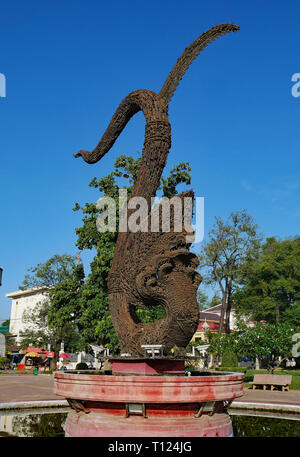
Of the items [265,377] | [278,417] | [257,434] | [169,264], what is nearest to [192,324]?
[169,264]

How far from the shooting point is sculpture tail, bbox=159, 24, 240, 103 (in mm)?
9508

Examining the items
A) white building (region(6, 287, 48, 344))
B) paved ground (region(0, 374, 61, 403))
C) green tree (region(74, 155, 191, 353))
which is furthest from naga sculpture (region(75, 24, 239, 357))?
white building (region(6, 287, 48, 344))

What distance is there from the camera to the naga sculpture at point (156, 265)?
767 cm

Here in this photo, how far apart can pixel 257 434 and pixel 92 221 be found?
17.8 meters

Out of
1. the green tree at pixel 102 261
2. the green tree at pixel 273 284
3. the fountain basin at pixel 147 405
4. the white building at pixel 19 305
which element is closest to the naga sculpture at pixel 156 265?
the fountain basin at pixel 147 405

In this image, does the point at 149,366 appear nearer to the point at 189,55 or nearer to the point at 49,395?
the point at 189,55

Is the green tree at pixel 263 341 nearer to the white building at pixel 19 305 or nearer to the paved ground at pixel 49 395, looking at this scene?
the paved ground at pixel 49 395

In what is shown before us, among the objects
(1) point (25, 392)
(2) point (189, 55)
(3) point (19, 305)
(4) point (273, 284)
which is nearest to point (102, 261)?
(1) point (25, 392)

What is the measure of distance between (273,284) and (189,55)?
32.2 m

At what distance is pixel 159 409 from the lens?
6289 millimetres

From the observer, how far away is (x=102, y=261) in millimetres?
21906

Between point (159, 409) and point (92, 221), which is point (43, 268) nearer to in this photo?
point (92, 221)

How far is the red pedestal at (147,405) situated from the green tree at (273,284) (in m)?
32.1

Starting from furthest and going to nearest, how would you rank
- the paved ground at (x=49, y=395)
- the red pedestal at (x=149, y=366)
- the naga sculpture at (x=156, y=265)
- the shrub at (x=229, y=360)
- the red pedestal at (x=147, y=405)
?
the shrub at (x=229, y=360), the paved ground at (x=49, y=395), the naga sculpture at (x=156, y=265), the red pedestal at (x=149, y=366), the red pedestal at (x=147, y=405)
